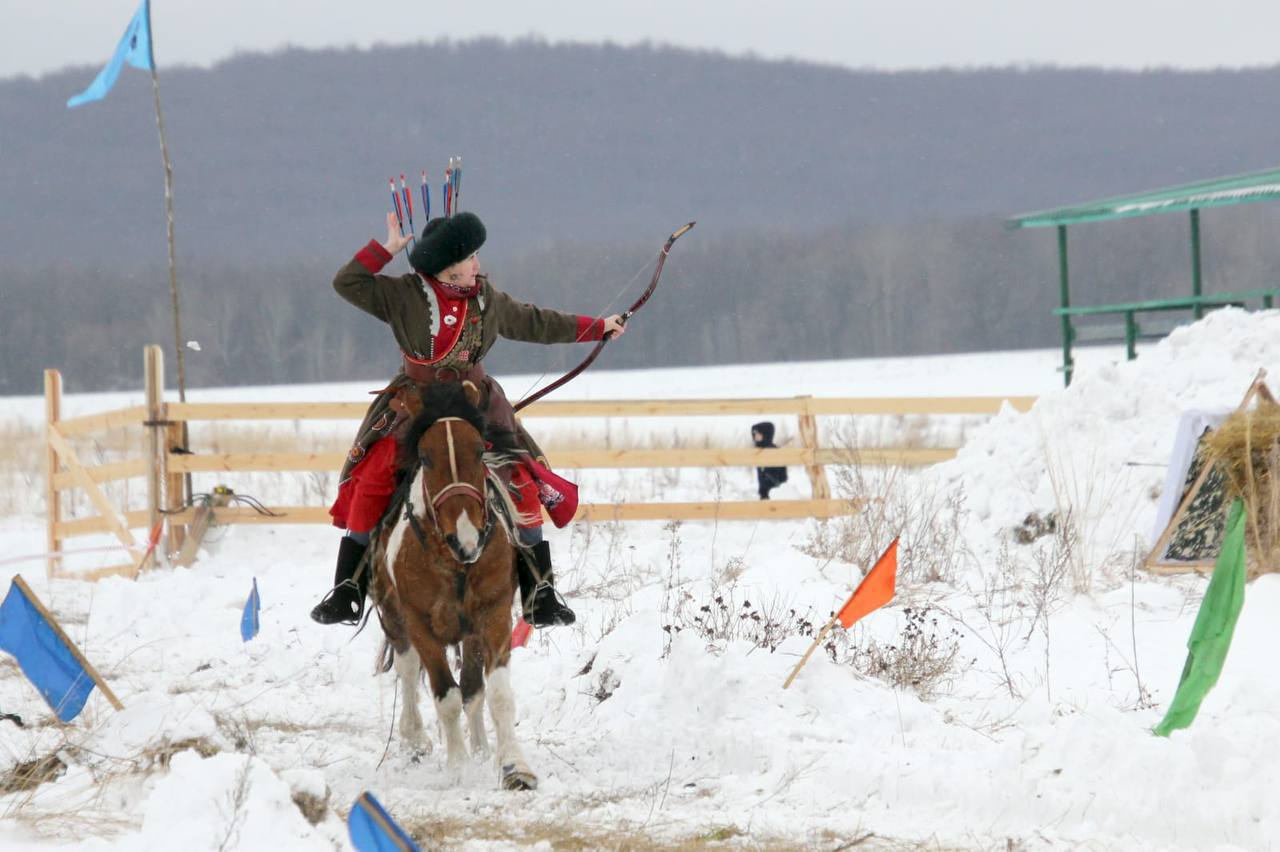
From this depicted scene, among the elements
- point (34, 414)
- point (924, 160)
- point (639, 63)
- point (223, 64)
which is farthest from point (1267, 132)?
point (34, 414)

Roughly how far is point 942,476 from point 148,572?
7247 millimetres

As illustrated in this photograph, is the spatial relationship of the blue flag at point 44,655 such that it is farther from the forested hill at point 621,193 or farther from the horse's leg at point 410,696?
the forested hill at point 621,193

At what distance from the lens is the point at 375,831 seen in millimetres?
3281

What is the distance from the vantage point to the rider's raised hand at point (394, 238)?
5828 mm

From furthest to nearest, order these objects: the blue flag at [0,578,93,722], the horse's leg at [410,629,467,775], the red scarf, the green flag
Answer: the red scarf → the horse's leg at [410,629,467,775] → the blue flag at [0,578,93,722] → the green flag

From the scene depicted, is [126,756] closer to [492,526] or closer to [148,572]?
[492,526]

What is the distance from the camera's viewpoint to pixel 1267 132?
131750 millimetres

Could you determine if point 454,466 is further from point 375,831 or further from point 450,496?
point 375,831

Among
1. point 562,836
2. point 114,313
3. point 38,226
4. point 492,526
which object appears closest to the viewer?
point 562,836

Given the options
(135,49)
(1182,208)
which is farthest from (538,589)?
(1182,208)

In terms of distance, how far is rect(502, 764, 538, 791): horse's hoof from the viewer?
543cm

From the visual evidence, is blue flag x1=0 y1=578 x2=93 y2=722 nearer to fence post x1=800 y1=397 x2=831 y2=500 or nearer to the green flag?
the green flag

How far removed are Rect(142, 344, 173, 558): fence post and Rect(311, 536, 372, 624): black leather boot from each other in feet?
25.9

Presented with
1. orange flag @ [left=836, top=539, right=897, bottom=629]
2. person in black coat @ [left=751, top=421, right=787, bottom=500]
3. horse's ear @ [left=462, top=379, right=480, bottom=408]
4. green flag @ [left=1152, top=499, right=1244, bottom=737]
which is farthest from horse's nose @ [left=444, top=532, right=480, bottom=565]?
person in black coat @ [left=751, top=421, right=787, bottom=500]
